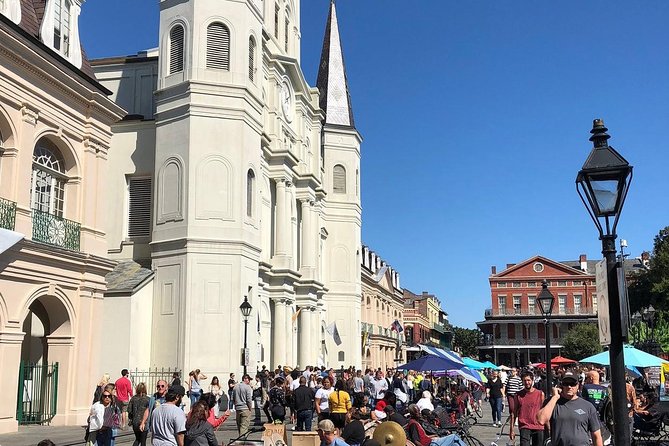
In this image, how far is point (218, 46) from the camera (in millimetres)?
31375

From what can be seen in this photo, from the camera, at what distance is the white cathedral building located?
94.9ft

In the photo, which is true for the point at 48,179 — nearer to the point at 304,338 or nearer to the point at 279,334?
the point at 279,334

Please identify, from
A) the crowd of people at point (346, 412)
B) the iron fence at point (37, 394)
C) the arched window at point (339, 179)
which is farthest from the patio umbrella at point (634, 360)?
the arched window at point (339, 179)

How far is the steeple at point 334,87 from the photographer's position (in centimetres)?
5197

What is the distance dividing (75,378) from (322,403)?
25.0ft

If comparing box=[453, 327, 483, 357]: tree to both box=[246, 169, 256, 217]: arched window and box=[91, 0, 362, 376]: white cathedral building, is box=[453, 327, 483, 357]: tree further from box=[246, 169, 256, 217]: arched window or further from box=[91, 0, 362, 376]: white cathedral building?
box=[246, 169, 256, 217]: arched window

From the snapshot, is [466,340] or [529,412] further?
[466,340]

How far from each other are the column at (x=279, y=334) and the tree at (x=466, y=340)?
359 feet

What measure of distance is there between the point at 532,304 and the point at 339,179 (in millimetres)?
61063

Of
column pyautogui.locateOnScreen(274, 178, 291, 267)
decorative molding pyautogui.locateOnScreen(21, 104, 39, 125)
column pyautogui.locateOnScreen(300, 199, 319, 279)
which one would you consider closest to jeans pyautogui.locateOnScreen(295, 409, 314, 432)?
decorative molding pyautogui.locateOnScreen(21, 104, 39, 125)

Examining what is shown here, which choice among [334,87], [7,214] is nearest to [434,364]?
[7,214]

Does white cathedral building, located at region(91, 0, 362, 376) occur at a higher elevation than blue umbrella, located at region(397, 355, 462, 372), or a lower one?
higher

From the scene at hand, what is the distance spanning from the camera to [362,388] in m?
27.8

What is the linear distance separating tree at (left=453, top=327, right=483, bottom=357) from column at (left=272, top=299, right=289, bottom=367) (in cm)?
A: 10957
